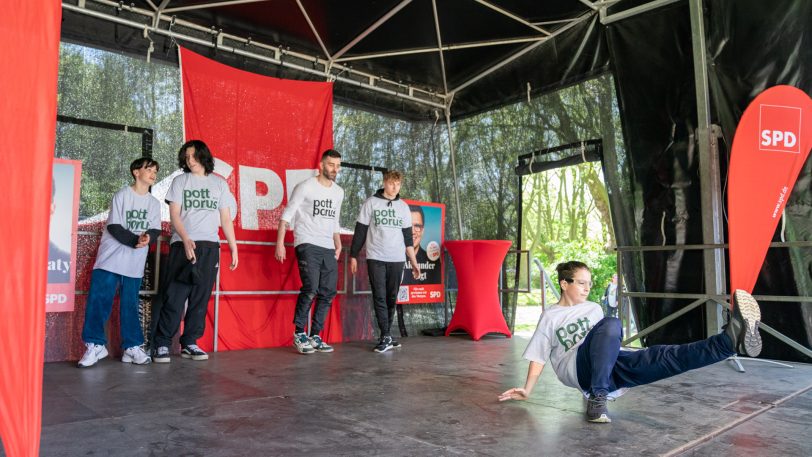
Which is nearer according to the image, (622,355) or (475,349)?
(622,355)

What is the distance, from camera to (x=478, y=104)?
573cm

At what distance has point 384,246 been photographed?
4.28 metres

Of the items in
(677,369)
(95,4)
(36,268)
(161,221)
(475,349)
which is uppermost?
(95,4)

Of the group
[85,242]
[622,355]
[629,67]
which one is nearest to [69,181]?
[85,242]

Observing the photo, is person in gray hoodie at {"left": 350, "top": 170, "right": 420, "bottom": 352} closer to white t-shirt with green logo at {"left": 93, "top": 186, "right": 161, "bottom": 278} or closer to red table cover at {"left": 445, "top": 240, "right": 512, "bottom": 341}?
red table cover at {"left": 445, "top": 240, "right": 512, "bottom": 341}

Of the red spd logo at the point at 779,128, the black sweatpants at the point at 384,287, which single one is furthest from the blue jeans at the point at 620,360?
the black sweatpants at the point at 384,287

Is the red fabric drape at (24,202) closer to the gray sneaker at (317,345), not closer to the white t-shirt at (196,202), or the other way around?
the white t-shirt at (196,202)

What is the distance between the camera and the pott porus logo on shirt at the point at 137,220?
3.54 metres

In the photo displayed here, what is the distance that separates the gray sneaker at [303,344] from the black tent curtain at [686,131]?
8.18 feet

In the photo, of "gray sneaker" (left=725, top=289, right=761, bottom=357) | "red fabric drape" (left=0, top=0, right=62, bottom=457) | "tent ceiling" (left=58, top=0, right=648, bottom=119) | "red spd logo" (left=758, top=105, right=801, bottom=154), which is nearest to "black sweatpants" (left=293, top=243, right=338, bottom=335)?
"tent ceiling" (left=58, top=0, right=648, bottom=119)

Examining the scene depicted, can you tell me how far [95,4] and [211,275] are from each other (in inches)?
82.4

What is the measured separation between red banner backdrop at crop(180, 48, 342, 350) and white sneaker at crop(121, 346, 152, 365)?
2.22ft

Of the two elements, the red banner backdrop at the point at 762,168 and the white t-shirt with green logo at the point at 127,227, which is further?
the white t-shirt with green logo at the point at 127,227

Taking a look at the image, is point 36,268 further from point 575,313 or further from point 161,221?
point 161,221
